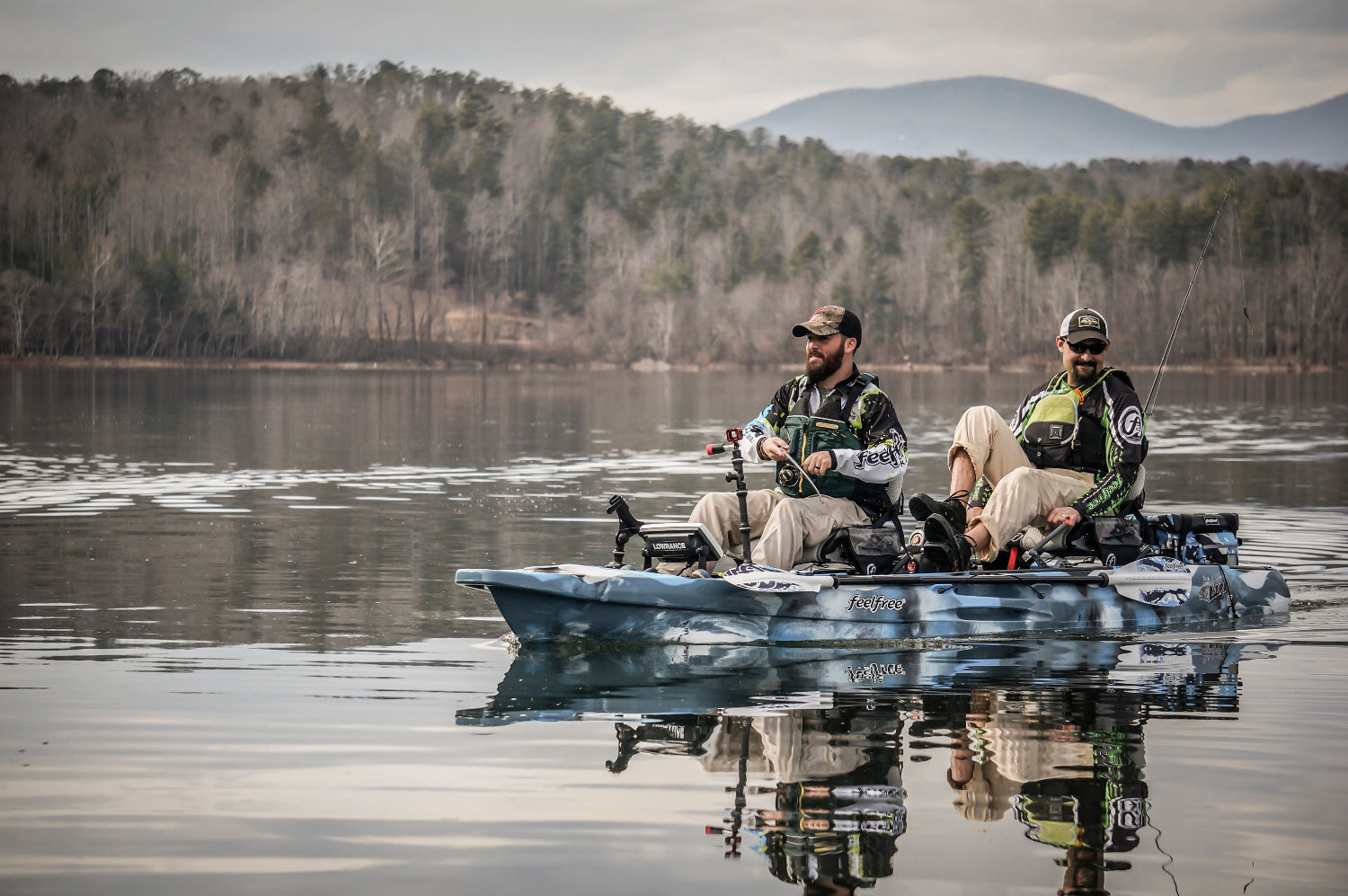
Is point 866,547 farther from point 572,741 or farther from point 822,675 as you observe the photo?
point 572,741

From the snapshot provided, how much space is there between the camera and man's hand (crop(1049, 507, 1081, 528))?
10883 millimetres

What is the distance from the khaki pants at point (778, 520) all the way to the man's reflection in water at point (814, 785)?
1.75 meters

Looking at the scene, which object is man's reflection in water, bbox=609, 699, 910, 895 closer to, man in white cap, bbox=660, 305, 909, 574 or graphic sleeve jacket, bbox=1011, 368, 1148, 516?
man in white cap, bbox=660, 305, 909, 574

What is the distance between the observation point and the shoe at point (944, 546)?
10781 mm

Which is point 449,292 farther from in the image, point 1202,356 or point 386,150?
point 1202,356

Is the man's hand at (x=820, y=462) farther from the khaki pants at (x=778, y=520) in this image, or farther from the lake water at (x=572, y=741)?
the lake water at (x=572, y=741)

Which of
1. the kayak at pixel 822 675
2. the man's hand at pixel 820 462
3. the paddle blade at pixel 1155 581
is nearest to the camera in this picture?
the kayak at pixel 822 675

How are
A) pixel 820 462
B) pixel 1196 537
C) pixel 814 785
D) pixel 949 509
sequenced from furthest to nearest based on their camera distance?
pixel 1196 537
pixel 949 509
pixel 820 462
pixel 814 785

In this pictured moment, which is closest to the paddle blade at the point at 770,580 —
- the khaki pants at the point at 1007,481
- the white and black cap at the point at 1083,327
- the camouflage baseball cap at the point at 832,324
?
the khaki pants at the point at 1007,481

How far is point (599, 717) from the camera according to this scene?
8617mm

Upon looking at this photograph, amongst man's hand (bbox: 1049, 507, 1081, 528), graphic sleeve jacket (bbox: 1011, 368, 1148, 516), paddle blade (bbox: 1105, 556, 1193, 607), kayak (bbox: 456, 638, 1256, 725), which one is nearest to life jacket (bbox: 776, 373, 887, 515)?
kayak (bbox: 456, 638, 1256, 725)

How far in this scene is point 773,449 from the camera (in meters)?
Answer: 10.2

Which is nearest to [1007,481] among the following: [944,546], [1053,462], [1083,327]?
[944,546]

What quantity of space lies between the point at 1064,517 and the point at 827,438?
6.03 ft
